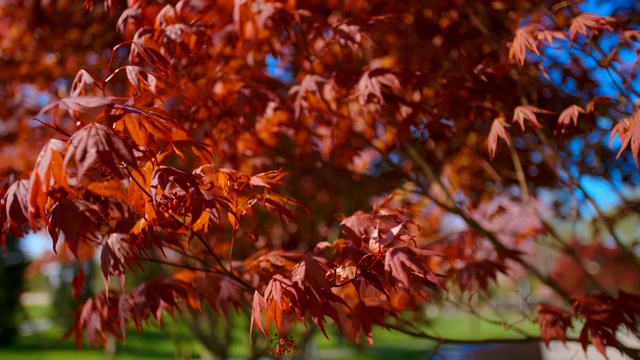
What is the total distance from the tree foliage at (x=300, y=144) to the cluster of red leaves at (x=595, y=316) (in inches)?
0.4

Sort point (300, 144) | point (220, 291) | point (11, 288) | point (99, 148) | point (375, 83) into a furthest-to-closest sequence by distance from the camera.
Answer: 1. point (11, 288)
2. point (300, 144)
3. point (375, 83)
4. point (220, 291)
5. point (99, 148)

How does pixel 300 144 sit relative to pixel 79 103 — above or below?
above

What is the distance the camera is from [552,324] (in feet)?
9.37

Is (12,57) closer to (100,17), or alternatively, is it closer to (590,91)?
(100,17)

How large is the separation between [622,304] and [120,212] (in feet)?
8.38

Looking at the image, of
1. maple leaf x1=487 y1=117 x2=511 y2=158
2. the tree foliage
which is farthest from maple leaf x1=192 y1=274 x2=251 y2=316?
maple leaf x1=487 y1=117 x2=511 y2=158

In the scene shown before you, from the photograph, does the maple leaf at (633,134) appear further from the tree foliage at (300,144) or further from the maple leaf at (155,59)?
the maple leaf at (155,59)

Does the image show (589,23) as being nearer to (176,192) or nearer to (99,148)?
(176,192)

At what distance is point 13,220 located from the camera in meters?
2.18

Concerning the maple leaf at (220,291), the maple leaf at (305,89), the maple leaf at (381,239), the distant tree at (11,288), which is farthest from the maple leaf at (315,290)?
the distant tree at (11,288)

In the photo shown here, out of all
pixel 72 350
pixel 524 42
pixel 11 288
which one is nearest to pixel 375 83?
pixel 524 42

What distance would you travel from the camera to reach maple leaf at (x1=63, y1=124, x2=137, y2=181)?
156 centimetres

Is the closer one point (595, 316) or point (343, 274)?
point (343, 274)

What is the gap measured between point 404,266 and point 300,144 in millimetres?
2223
